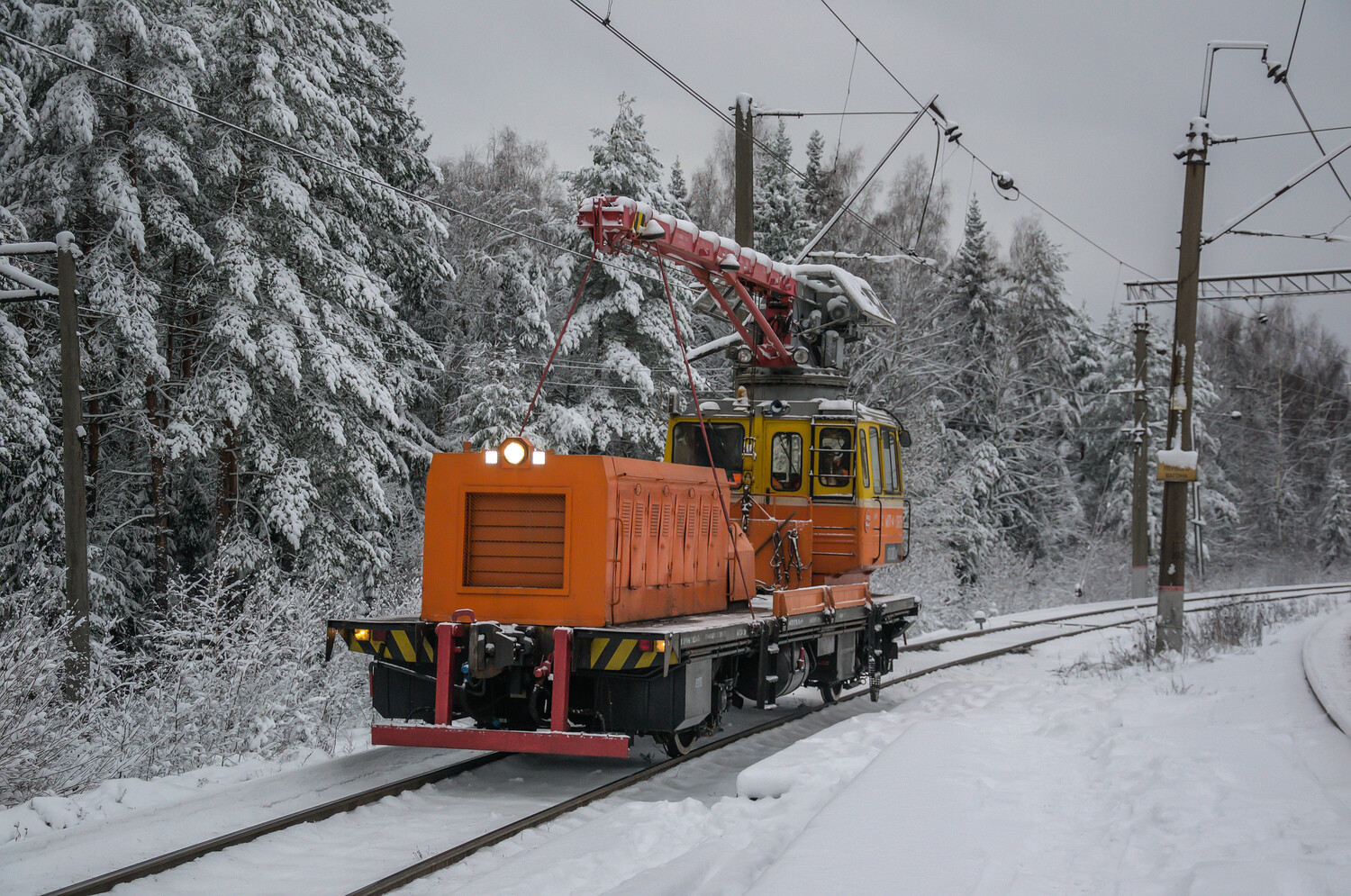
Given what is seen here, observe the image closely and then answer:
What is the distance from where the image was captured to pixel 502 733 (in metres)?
7.13

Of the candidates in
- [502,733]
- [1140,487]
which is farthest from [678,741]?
[1140,487]

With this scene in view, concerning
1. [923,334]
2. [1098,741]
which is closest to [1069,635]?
[923,334]

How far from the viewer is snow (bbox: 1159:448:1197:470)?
14.6m

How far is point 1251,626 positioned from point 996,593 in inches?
449

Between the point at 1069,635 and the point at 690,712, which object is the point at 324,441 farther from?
the point at 1069,635

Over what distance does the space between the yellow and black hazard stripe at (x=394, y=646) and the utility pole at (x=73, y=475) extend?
16.4 feet

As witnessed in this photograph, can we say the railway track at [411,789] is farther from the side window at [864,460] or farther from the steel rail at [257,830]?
the side window at [864,460]

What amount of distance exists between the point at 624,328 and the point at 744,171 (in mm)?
7603

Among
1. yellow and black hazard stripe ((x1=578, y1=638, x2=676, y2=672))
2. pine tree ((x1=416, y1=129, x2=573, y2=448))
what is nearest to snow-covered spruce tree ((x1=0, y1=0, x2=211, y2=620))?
pine tree ((x1=416, y1=129, x2=573, y2=448))

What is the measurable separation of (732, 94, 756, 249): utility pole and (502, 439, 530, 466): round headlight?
26.0ft

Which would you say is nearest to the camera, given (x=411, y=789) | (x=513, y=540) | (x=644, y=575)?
(x=411, y=789)

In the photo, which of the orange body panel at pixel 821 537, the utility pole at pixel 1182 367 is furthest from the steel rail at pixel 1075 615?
the orange body panel at pixel 821 537

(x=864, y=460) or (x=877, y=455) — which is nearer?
(x=864, y=460)

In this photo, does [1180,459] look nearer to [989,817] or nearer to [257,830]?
[989,817]
